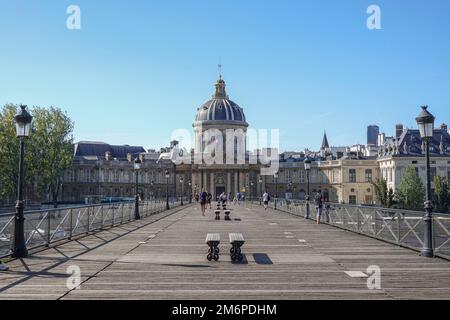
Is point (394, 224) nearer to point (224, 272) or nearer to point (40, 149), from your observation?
point (224, 272)

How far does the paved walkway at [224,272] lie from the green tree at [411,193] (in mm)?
64762

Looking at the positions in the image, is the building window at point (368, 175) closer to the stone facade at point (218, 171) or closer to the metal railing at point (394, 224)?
the stone facade at point (218, 171)

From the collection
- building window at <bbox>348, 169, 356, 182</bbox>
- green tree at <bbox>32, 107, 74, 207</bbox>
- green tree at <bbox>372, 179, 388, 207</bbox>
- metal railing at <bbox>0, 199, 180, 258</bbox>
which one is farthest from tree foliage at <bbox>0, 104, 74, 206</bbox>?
building window at <bbox>348, 169, 356, 182</bbox>

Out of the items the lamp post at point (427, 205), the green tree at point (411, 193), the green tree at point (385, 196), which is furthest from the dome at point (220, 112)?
the lamp post at point (427, 205)

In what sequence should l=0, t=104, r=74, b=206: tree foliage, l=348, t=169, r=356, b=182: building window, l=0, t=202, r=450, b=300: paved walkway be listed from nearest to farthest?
l=0, t=202, r=450, b=300: paved walkway → l=0, t=104, r=74, b=206: tree foliage → l=348, t=169, r=356, b=182: building window

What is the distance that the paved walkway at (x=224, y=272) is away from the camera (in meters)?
10.4

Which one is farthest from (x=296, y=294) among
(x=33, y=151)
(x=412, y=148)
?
(x=412, y=148)

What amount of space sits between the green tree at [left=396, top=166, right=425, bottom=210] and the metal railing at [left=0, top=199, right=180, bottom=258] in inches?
2401

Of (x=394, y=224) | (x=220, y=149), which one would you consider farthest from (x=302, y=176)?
(x=394, y=224)

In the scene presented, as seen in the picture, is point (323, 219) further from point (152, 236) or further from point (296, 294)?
point (296, 294)

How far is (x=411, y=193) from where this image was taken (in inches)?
3189

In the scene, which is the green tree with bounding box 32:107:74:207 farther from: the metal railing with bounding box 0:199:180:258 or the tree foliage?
the metal railing with bounding box 0:199:180:258

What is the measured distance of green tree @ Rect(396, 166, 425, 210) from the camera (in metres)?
80.8

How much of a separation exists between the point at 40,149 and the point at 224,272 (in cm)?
5942
